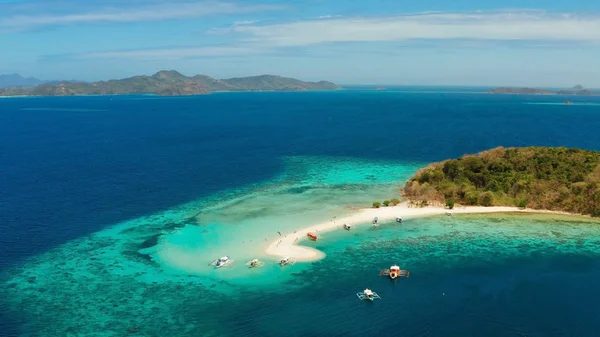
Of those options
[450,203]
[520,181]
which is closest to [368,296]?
[450,203]

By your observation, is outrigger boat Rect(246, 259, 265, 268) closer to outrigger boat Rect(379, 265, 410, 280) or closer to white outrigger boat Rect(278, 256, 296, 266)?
white outrigger boat Rect(278, 256, 296, 266)

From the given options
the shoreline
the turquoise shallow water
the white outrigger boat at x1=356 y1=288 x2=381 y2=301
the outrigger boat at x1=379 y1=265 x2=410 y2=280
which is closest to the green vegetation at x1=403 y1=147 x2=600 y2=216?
the shoreline

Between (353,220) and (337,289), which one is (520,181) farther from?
(337,289)

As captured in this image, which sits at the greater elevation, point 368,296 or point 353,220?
point 353,220

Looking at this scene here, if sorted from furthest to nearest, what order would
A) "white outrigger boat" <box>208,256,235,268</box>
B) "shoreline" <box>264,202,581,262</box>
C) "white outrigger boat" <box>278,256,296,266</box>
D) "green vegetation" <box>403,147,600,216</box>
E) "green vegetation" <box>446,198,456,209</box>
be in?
"green vegetation" <box>446,198,456,209</box>, "green vegetation" <box>403,147,600,216</box>, "shoreline" <box>264,202,581,262</box>, "white outrigger boat" <box>278,256,296,266</box>, "white outrigger boat" <box>208,256,235,268</box>

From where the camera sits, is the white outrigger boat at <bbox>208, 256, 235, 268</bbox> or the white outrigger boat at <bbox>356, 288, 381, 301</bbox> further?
the white outrigger boat at <bbox>208, 256, 235, 268</bbox>

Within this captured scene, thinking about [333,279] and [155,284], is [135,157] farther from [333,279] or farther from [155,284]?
[333,279]

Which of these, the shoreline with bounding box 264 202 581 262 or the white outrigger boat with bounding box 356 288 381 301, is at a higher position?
the shoreline with bounding box 264 202 581 262
